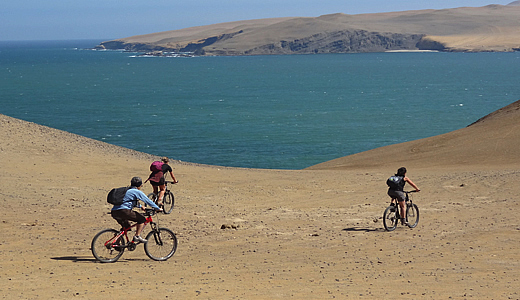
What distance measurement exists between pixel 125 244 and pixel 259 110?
6766 cm

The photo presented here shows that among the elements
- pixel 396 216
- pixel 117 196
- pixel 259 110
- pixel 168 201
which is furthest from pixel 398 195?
pixel 259 110

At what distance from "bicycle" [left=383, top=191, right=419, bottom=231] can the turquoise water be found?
27.8 meters

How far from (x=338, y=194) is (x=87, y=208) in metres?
8.59

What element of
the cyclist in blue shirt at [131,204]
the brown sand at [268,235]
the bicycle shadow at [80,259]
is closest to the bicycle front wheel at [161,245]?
the brown sand at [268,235]

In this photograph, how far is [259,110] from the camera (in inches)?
3098

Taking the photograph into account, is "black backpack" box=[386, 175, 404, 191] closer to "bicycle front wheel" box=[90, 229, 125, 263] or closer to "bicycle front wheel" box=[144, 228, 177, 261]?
"bicycle front wheel" box=[144, 228, 177, 261]

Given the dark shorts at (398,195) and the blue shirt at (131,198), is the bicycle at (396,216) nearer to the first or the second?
the dark shorts at (398,195)

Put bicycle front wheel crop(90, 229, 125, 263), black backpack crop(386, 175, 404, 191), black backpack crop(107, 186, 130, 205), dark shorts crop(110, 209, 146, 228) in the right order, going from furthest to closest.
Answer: black backpack crop(386, 175, 404, 191)
bicycle front wheel crop(90, 229, 125, 263)
dark shorts crop(110, 209, 146, 228)
black backpack crop(107, 186, 130, 205)

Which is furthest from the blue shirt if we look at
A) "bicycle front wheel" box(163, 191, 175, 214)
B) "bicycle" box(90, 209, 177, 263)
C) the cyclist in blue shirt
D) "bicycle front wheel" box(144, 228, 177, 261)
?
"bicycle front wheel" box(163, 191, 175, 214)

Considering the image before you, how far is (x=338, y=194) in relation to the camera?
20812mm

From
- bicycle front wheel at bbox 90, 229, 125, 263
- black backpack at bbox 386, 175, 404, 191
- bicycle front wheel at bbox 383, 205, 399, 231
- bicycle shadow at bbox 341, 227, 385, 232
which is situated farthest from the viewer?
bicycle shadow at bbox 341, 227, 385, 232

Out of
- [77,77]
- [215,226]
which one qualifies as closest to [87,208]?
[215,226]

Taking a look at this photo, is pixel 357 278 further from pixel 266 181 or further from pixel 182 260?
pixel 266 181

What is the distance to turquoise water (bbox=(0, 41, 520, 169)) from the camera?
170ft
